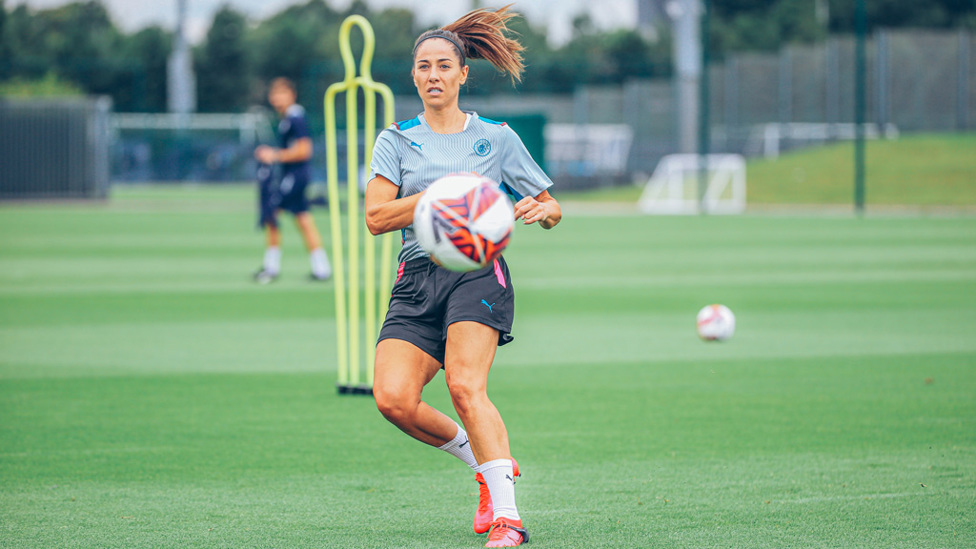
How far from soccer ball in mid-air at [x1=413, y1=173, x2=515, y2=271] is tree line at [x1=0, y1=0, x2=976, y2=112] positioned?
2174 inches

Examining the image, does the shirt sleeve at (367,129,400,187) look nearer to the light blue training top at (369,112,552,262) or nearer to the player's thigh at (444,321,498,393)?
the light blue training top at (369,112,552,262)

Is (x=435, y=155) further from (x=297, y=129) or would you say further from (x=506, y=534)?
(x=297, y=129)

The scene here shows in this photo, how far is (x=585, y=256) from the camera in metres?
20.2

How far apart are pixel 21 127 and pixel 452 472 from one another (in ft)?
114

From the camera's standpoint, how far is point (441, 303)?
4.86 meters

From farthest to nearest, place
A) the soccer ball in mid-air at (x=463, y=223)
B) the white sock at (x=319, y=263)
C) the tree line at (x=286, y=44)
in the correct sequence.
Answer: the tree line at (x=286, y=44) → the white sock at (x=319, y=263) → the soccer ball in mid-air at (x=463, y=223)

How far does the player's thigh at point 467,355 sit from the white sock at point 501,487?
0.31 metres

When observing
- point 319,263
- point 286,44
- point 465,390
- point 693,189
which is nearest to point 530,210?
point 465,390

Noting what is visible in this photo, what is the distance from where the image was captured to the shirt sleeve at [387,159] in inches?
193

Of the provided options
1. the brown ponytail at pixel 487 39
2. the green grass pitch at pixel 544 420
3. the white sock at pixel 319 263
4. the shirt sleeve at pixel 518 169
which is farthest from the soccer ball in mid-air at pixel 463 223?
the white sock at pixel 319 263

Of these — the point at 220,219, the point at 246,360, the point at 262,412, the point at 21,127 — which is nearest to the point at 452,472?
the point at 262,412

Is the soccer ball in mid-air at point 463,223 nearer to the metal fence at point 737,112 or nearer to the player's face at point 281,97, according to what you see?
the player's face at point 281,97

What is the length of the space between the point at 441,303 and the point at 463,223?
0.63 metres

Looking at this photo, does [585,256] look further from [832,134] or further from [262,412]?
[832,134]
